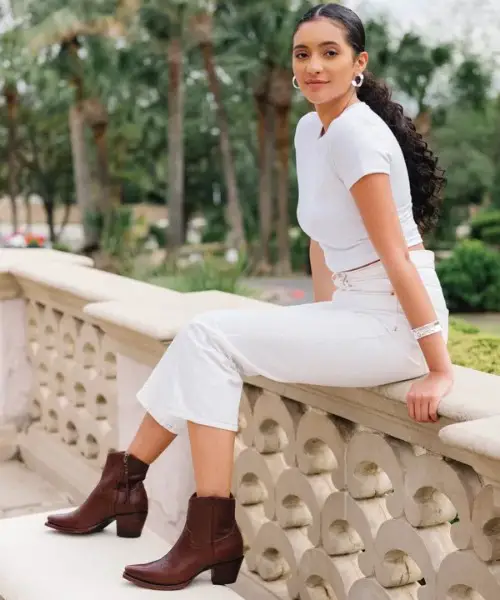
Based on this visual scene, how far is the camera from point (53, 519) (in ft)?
10.2

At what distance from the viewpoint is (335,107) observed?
2637 mm

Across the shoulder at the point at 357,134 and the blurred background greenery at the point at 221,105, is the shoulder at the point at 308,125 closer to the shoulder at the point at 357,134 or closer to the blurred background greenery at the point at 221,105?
the shoulder at the point at 357,134

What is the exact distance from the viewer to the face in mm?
2578

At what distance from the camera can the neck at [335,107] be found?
263 centimetres

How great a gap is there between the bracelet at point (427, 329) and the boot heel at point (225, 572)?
775mm

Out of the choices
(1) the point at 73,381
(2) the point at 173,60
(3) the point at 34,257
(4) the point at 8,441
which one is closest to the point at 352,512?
(1) the point at 73,381

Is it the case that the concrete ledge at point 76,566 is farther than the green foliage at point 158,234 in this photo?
No

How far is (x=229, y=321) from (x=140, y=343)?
125 cm

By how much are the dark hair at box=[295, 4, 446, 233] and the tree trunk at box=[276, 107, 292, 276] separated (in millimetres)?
→ 29555

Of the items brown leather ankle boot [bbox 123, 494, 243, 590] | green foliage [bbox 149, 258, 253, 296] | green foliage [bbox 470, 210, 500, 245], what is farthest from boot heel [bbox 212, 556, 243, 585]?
green foliage [bbox 470, 210, 500, 245]

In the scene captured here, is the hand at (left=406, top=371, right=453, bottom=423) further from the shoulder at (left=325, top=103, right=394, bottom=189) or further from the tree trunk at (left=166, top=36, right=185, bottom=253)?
the tree trunk at (left=166, top=36, right=185, bottom=253)

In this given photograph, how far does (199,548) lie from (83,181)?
3218 cm

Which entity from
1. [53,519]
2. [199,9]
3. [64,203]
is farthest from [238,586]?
[64,203]

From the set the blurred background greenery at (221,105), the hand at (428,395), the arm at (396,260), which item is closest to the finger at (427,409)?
the hand at (428,395)
